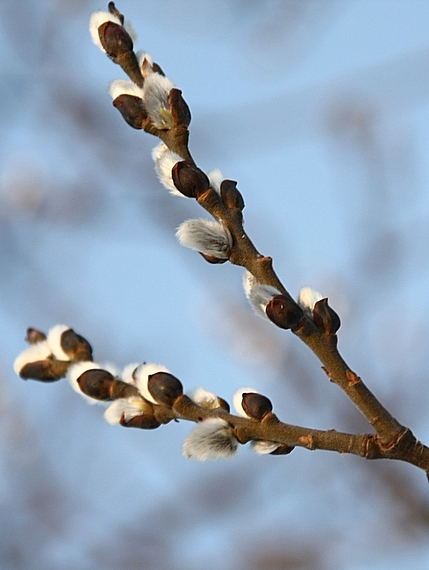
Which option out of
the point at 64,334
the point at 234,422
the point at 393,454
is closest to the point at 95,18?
the point at 64,334

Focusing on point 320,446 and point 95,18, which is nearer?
point 320,446

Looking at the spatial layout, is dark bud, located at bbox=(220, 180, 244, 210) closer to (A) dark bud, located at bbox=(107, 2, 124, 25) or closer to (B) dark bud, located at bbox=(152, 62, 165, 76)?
(B) dark bud, located at bbox=(152, 62, 165, 76)

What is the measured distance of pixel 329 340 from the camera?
1.09 metres

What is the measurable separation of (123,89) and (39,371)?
1.59ft

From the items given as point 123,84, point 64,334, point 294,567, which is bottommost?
point 64,334

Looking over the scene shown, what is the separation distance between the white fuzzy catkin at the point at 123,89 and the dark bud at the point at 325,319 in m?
0.41

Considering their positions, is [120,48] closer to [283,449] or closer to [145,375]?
[145,375]

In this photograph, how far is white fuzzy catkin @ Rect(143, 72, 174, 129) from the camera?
115cm

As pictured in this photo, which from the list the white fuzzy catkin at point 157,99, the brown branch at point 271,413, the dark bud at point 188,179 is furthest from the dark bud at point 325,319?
the white fuzzy catkin at point 157,99

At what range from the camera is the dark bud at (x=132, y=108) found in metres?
1.17

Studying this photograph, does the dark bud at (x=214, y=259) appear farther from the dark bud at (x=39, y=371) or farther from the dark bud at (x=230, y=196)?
the dark bud at (x=39, y=371)

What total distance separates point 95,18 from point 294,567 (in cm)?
206

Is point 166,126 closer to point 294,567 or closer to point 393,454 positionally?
point 393,454

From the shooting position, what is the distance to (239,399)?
3.85ft
